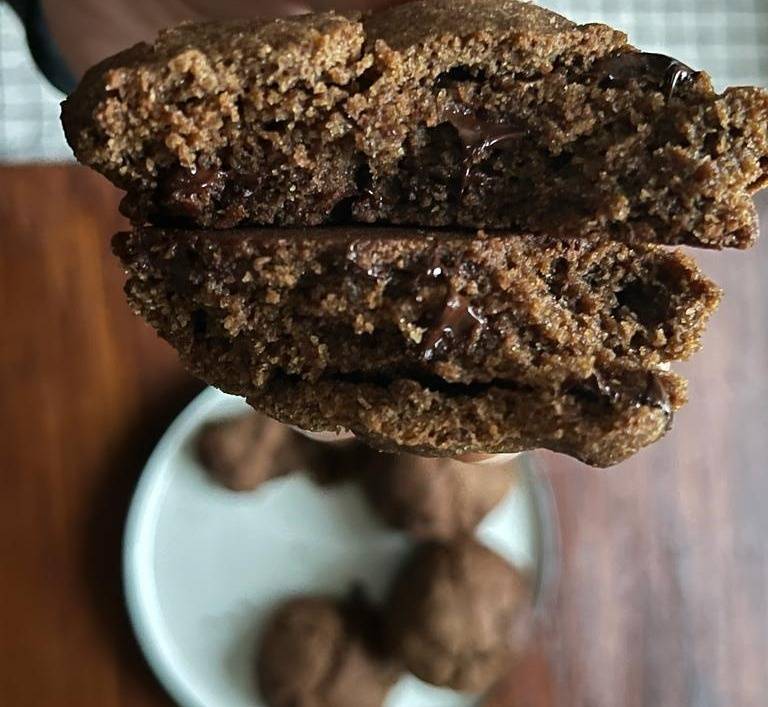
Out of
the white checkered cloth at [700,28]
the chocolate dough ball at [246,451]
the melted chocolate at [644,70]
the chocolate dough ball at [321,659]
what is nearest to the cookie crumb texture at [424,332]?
the melted chocolate at [644,70]

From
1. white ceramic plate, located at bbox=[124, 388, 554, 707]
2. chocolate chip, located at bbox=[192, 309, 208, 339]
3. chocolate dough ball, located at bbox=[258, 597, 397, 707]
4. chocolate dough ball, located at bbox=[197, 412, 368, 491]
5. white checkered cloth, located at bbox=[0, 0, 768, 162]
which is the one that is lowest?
chocolate dough ball, located at bbox=[258, 597, 397, 707]

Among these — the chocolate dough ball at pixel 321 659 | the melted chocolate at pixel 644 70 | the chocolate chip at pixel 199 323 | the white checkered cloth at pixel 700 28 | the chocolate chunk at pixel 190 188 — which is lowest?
the chocolate dough ball at pixel 321 659

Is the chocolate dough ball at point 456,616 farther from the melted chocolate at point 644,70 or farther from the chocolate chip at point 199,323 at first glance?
the melted chocolate at point 644,70

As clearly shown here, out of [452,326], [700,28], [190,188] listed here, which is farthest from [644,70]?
[700,28]

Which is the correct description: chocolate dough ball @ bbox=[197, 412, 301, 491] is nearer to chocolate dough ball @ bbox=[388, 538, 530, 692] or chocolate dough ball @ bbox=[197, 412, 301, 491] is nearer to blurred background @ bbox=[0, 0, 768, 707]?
blurred background @ bbox=[0, 0, 768, 707]

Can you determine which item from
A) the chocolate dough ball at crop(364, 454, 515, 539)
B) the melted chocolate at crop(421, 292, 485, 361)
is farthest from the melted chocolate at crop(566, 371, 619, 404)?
the chocolate dough ball at crop(364, 454, 515, 539)

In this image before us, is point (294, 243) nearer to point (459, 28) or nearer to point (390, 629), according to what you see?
point (459, 28)

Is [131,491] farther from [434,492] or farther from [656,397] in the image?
[656,397]
